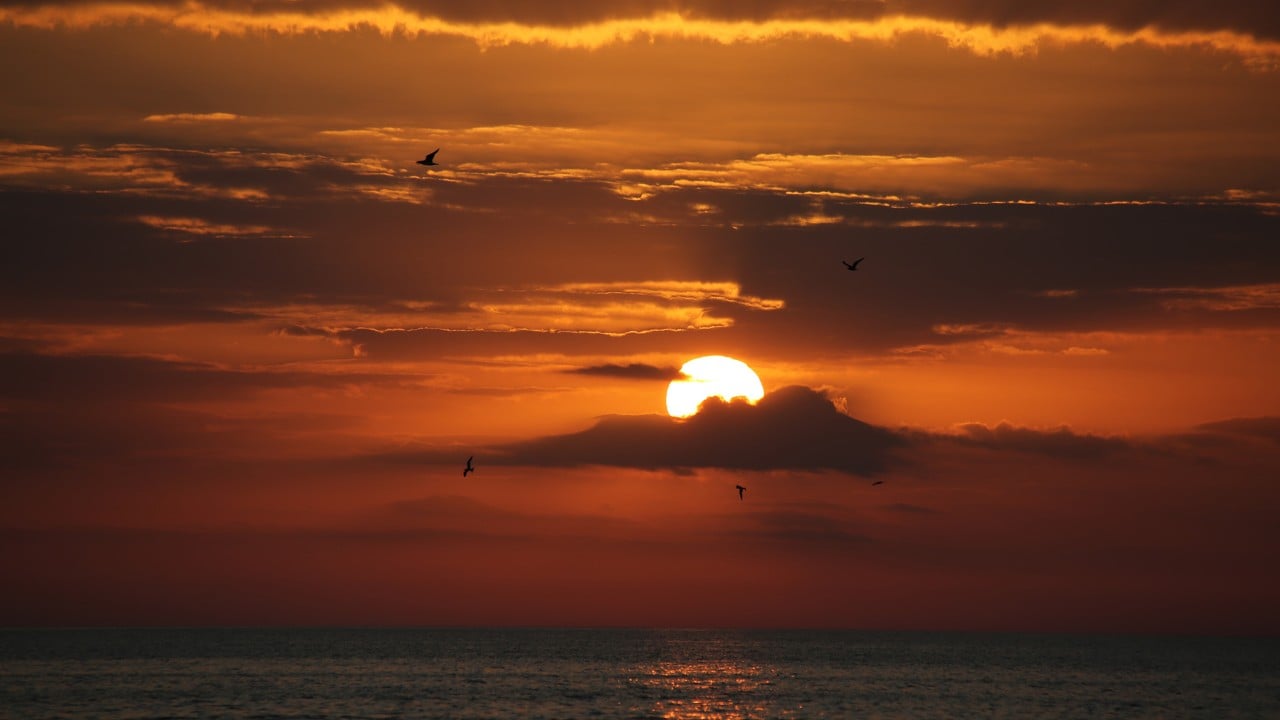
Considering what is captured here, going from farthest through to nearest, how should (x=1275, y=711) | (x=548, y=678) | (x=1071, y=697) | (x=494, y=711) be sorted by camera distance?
(x=548, y=678), (x=1071, y=697), (x=1275, y=711), (x=494, y=711)

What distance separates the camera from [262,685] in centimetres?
15325

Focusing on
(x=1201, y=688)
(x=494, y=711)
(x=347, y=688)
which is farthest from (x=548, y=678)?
(x=1201, y=688)

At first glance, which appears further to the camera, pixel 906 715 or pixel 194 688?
pixel 194 688

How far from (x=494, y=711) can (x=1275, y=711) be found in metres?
75.2

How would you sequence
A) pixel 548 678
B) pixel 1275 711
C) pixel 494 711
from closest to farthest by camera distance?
1. pixel 494 711
2. pixel 1275 711
3. pixel 548 678

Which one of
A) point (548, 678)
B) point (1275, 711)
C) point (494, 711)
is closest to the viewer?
point (494, 711)

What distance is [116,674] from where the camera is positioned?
179750mm

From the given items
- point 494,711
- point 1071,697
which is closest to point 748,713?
point 494,711

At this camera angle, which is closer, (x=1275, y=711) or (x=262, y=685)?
(x=1275, y=711)

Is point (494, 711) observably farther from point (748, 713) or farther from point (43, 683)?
point (43, 683)

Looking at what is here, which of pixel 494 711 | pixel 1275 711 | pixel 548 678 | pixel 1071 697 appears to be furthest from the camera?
pixel 548 678

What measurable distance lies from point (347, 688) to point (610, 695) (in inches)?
1126

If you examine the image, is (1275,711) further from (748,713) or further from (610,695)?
(610,695)

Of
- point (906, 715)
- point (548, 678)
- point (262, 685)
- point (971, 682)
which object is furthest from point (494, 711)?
point (971, 682)
